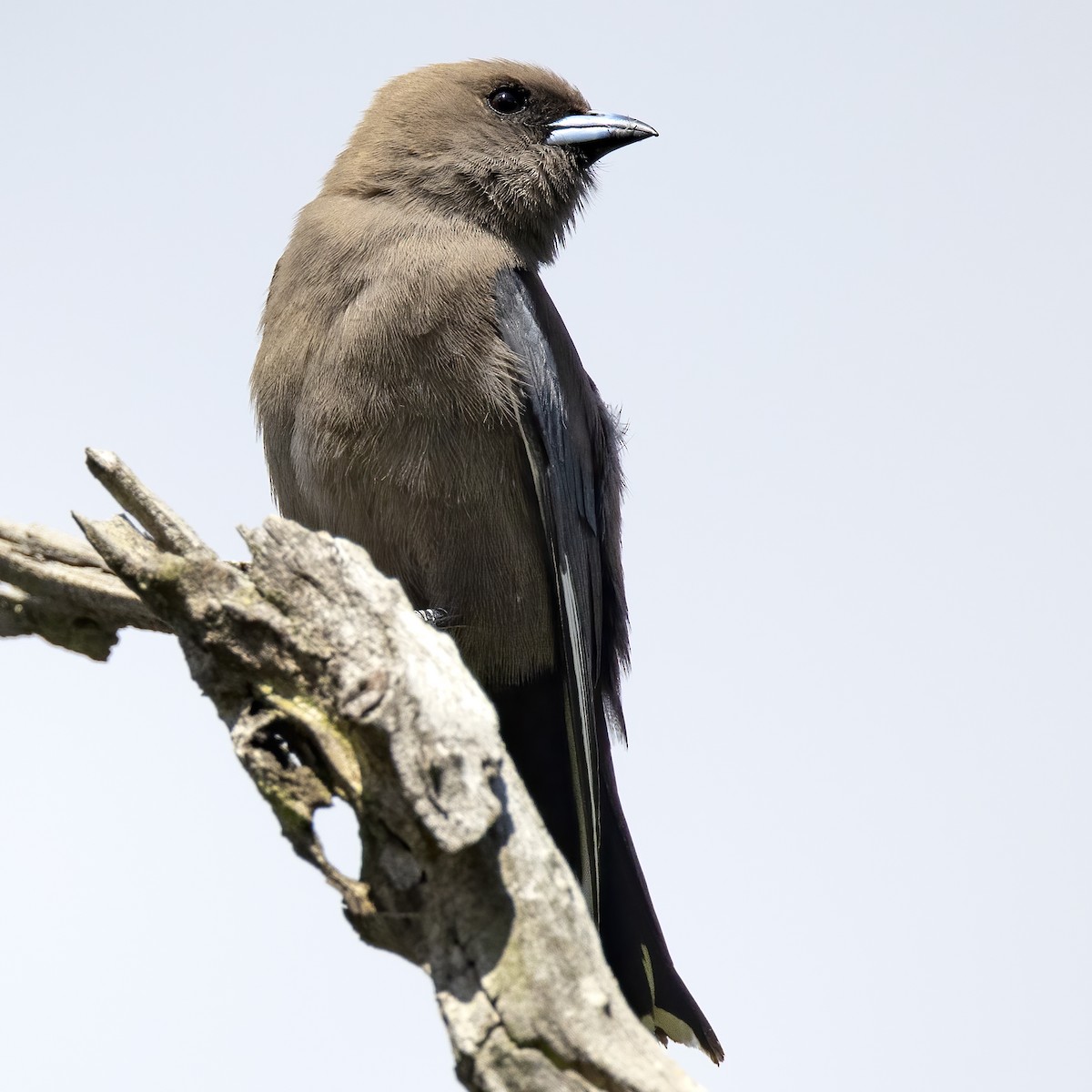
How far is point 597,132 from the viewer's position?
636cm

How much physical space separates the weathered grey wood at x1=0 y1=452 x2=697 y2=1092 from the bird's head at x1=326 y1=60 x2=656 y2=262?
8.22 feet

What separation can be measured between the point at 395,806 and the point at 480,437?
2175 mm

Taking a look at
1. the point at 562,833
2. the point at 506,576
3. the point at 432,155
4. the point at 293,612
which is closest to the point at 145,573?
the point at 293,612

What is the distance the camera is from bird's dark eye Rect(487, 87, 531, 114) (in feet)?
20.6

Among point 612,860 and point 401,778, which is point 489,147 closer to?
point 612,860

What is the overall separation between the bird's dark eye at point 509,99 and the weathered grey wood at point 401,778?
310cm

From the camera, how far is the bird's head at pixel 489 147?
5.95 meters

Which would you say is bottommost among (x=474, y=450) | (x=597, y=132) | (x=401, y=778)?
(x=401, y=778)

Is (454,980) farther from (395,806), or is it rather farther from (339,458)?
(339,458)

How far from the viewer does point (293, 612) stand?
3662mm

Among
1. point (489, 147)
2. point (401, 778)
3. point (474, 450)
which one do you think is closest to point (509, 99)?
point (489, 147)

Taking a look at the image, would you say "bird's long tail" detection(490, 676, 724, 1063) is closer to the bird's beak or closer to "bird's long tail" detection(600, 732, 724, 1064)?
"bird's long tail" detection(600, 732, 724, 1064)

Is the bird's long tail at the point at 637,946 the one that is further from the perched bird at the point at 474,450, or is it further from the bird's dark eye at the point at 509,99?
the bird's dark eye at the point at 509,99

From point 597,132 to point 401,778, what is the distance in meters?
4.06
